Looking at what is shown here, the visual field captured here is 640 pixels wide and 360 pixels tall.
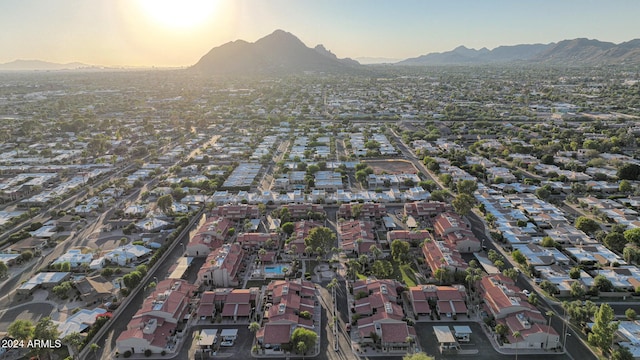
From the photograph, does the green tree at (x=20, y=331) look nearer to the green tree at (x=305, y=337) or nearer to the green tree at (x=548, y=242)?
the green tree at (x=305, y=337)

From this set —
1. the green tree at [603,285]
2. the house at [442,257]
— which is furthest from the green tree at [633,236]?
the house at [442,257]

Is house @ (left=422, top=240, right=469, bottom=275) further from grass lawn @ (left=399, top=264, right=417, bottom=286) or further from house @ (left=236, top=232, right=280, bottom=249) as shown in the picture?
house @ (left=236, top=232, right=280, bottom=249)

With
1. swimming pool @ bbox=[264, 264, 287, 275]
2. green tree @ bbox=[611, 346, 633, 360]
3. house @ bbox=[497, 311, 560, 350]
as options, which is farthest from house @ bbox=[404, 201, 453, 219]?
green tree @ bbox=[611, 346, 633, 360]

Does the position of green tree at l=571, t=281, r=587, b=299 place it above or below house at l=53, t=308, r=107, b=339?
above

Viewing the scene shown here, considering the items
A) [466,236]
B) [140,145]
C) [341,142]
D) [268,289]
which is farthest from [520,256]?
[140,145]

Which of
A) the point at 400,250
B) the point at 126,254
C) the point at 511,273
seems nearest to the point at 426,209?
the point at 400,250

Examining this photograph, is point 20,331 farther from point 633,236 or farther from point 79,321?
point 633,236
